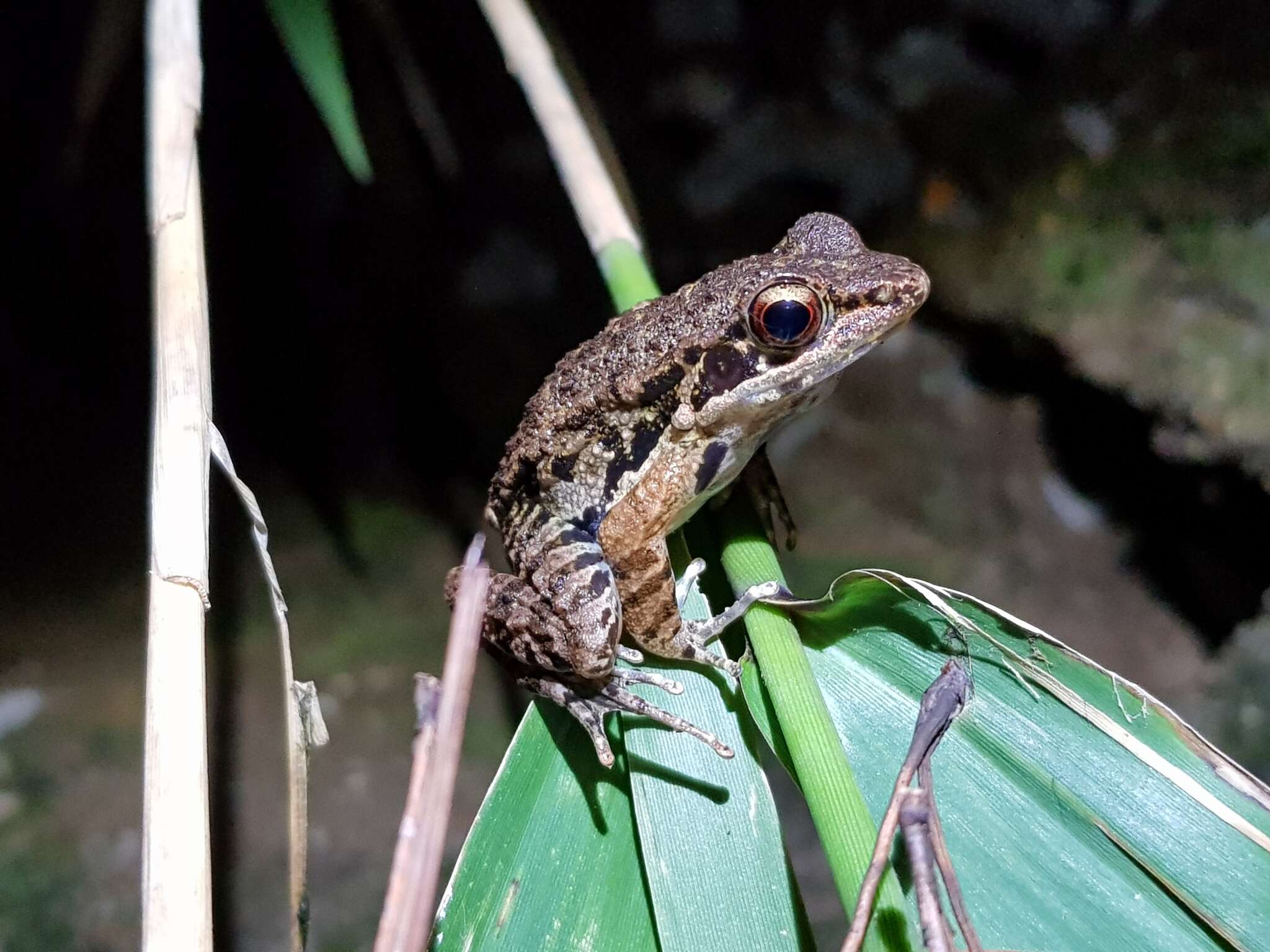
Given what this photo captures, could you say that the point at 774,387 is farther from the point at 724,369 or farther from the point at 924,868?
the point at 924,868

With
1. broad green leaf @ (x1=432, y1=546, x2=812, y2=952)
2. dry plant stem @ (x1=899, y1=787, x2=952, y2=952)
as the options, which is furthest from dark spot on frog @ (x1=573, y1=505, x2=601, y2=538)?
dry plant stem @ (x1=899, y1=787, x2=952, y2=952)

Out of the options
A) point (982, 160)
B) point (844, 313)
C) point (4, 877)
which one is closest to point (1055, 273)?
point (982, 160)

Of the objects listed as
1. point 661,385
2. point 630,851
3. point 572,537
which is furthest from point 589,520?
point 630,851

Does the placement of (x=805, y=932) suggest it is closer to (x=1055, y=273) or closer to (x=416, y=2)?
(x=1055, y=273)

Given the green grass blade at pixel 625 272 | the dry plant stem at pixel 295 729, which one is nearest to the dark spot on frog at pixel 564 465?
the green grass blade at pixel 625 272

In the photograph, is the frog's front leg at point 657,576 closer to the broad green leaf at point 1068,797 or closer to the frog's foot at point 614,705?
the frog's foot at point 614,705

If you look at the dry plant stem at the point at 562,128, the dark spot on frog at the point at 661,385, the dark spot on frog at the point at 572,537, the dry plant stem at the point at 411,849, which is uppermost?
the dry plant stem at the point at 562,128
